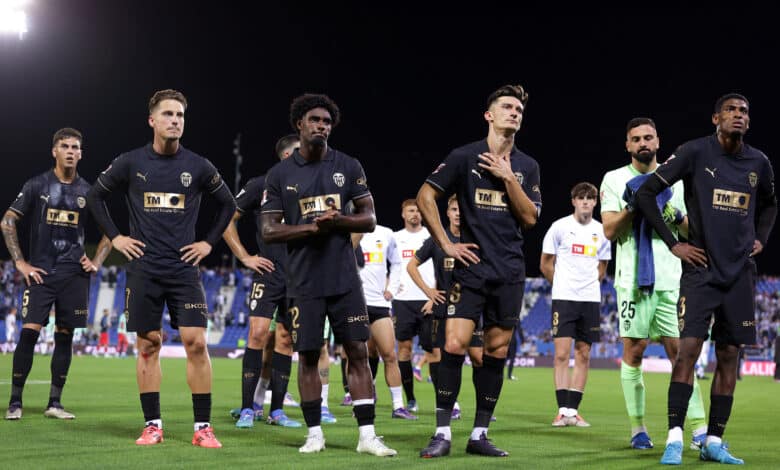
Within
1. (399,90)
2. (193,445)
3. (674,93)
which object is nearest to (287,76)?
(399,90)

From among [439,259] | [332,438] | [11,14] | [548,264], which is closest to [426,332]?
[439,259]

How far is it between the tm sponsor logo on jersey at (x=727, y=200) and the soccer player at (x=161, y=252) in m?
4.16

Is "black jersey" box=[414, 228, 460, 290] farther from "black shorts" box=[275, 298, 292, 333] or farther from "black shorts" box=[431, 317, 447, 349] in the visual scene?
"black shorts" box=[275, 298, 292, 333]

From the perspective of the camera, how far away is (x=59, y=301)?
9.91 m

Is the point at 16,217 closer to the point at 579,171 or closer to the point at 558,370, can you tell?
the point at 558,370

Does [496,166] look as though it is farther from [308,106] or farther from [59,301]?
[59,301]

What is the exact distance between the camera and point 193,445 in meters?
7.16

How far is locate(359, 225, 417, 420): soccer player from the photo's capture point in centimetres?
1062

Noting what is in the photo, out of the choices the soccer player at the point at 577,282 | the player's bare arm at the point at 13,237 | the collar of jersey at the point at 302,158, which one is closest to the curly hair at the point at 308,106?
the collar of jersey at the point at 302,158

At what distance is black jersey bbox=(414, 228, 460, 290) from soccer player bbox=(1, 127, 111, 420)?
4.25 m

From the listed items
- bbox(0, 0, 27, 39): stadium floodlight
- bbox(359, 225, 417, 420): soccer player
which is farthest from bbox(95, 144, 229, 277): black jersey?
bbox(0, 0, 27, 39): stadium floodlight

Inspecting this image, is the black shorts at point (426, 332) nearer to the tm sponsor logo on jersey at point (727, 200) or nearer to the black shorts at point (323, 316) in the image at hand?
the black shorts at point (323, 316)

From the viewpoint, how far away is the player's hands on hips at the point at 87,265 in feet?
32.8

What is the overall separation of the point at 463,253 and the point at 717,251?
1.93m
